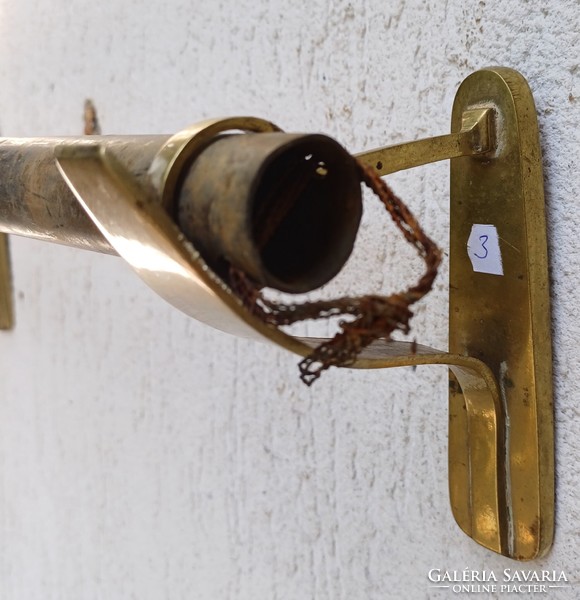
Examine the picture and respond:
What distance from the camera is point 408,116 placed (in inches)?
17.1

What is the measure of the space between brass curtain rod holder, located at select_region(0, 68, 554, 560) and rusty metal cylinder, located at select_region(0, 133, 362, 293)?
0.08ft

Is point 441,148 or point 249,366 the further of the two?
point 249,366

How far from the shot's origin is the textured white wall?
0.39 meters

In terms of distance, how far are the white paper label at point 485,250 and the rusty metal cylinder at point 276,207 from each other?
0.13 m

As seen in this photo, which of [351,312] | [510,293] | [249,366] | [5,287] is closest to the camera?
[351,312]

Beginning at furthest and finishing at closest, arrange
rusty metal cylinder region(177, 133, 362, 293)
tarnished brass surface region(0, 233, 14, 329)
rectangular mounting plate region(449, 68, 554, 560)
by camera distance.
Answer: tarnished brass surface region(0, 233, 14, 329) → rectangular mounting plate region(449, 68, 554, 560) → rusty metal cylinder region(177, 133, 362, 293)

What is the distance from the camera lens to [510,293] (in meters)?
0.36

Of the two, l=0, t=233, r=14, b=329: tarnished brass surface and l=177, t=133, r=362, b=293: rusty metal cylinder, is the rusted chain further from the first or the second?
l=0, t=233, r=14, b=329: tarnished brass surface

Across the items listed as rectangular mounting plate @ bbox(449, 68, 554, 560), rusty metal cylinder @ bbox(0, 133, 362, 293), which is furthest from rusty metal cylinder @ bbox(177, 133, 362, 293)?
rectangular mounting plate @ bbox(449, 68, 554, 560)

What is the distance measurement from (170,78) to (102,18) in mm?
138

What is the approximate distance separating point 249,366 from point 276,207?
34 centimetres

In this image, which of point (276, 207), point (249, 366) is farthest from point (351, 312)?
point (249, 366)

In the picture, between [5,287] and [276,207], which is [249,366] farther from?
[5,287]

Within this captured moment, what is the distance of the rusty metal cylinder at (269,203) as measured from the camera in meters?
0.23
